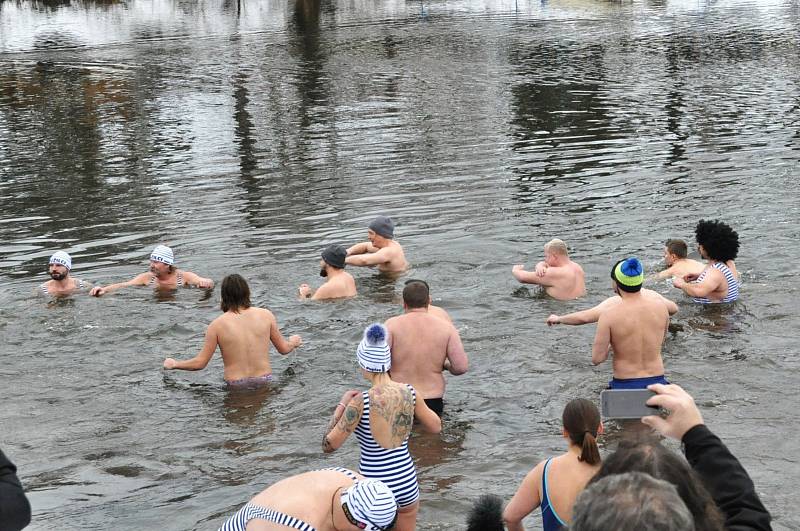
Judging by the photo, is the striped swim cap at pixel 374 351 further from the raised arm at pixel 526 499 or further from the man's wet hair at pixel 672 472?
the man's wet hair at pixel 672 472

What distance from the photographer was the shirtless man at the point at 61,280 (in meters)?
13.8

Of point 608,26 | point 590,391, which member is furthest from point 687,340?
point 608,26

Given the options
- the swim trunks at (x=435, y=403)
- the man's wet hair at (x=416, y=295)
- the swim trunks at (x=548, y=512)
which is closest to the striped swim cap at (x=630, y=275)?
the man's wet hair at (x=416, y=295)

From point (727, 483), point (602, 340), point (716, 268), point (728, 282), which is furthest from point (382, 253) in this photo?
point (727, 483)

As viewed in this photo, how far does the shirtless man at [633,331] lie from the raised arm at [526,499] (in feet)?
10.9

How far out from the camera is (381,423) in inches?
262

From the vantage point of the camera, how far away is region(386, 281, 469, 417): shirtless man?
29.5 feet

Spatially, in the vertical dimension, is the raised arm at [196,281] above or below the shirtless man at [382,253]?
below

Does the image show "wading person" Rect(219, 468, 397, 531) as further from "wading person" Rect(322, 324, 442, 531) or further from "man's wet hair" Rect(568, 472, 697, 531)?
"man's wet hair" Rect(568, 472, 697, 531)

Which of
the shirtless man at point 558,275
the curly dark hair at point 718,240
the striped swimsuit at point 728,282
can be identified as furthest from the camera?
the shirtless man at point 558,275

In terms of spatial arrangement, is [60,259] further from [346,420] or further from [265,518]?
[265,518]

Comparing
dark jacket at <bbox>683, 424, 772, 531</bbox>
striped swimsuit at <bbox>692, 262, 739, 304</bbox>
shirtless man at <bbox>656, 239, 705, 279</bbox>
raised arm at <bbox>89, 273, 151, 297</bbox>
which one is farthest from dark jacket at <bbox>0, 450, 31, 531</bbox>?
raised arm at <bbox>89, 273, 151, 297</bbox>

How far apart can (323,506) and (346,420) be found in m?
1.43

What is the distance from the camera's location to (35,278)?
14.9 metres
